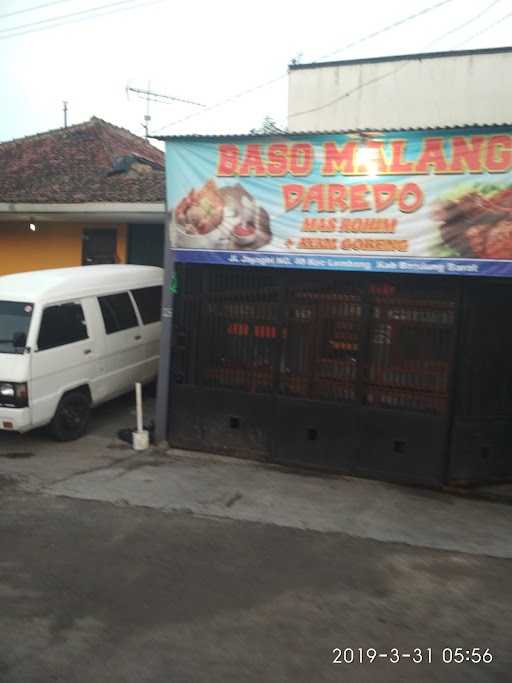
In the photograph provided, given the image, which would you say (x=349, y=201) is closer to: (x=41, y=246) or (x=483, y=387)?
(x=483, y=387)

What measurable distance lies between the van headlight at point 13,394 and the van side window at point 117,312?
1.80 m

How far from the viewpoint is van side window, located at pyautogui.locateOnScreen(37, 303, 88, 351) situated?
7.70 meters

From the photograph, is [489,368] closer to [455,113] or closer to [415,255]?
[415,255]

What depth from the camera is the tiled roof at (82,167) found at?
38.6 feet

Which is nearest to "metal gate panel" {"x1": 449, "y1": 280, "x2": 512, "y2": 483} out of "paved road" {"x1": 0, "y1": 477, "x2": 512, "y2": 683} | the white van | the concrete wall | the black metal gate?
the black metal gate

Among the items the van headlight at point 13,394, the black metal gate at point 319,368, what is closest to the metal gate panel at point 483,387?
the black metal gate at point 319,368

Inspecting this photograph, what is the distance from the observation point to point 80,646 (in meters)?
3.79

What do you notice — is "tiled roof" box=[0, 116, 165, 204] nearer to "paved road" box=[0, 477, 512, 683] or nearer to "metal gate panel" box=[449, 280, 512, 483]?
"metal gate panel" box=[449, 280, 512, 483]

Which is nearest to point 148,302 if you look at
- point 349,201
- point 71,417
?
point 71,417

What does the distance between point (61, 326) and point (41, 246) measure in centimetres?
642

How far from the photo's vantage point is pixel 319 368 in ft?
24.2

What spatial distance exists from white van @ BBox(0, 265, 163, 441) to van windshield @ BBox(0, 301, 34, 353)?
0.5 inches

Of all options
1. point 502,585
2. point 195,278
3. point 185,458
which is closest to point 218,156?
point 195,278

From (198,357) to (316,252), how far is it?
2.07m
